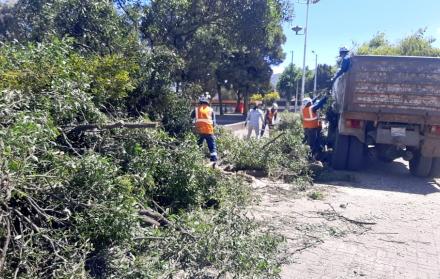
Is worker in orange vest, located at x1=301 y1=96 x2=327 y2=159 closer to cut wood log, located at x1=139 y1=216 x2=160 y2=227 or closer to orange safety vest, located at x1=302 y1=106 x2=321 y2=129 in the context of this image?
orange safety vest, located at x1=302 y1=106 x2=321 y2=129

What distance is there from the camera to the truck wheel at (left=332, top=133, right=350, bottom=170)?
345 inches

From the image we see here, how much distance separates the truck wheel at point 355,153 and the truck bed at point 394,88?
2.38 ft

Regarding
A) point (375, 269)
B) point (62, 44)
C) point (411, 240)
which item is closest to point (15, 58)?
point (62, 44)

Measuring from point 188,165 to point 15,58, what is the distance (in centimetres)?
245

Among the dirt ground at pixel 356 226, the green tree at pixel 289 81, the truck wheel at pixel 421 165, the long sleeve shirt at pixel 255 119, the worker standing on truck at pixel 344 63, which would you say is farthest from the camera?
the green tree at pixel 289 81

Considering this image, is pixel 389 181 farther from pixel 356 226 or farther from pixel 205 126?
pixel 205 126

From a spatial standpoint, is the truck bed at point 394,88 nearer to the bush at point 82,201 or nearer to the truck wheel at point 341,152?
the truck wheel at point 341,152

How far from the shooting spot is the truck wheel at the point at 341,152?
877 cm

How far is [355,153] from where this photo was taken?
876cm

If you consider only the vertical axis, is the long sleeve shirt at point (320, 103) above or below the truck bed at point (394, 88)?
below

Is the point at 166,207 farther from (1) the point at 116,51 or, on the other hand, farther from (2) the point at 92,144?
(1) the point at 116,51

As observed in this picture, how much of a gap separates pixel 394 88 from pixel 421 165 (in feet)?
5.89

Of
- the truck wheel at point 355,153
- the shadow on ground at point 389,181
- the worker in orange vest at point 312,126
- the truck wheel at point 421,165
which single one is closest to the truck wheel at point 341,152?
the truck wheel at point 355,153

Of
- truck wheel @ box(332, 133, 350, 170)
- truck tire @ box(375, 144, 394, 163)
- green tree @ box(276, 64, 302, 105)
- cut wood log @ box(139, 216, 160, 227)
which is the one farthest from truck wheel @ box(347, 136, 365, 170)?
green tree @ box(276, 64, 302, 105)
